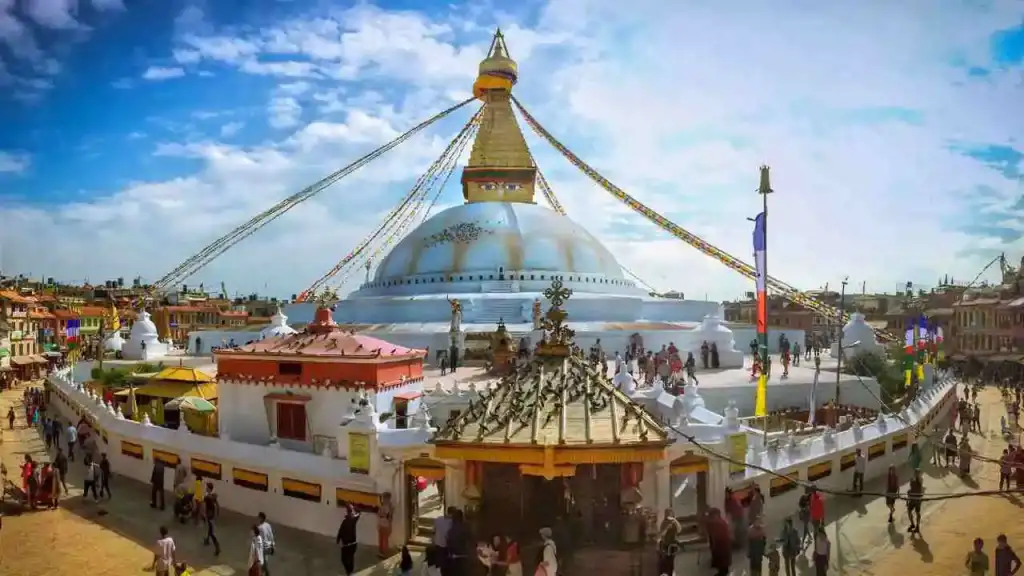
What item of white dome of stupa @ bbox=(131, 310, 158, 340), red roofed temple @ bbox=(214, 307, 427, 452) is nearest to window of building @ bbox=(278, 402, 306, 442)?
red roofed temple @ bbox=(214, 307, 427, 452)

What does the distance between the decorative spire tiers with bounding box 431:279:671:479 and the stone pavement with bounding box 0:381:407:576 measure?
2.27 meters

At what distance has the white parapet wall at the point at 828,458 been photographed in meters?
9.12

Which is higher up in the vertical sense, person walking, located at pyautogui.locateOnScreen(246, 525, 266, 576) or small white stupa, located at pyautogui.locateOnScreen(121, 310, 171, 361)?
small white stupa, located at pyautogui.locateOnScreen(121, 310, 171, 361)

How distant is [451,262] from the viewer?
27016 millimetres

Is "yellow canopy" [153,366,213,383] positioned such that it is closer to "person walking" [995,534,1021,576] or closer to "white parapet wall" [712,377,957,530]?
"white parapet wall" [712,377,957,530]

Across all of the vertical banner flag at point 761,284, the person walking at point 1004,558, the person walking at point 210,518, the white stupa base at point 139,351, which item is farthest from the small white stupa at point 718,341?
the white stupa base at point 139,351

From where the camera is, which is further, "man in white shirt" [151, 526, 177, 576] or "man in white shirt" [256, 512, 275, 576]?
"man in white shirt" [256, 512, 275, 576]

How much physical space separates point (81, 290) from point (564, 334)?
64856mm

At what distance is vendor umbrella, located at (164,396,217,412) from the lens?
1279 cm

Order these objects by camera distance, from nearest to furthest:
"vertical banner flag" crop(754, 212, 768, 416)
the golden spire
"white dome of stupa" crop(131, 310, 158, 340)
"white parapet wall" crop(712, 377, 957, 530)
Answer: "white parapet wall" crop(712, 377, 957, 530) → "vertical banner flag" crop(754, 212, 768, 416) → "white dome of stupa" crop(131, 310, 158, 340) → the golden spire

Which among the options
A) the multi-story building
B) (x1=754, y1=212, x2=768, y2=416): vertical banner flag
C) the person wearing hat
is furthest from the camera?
the multi-story building

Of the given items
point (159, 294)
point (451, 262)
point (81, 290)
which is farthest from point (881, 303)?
point (81, 290)

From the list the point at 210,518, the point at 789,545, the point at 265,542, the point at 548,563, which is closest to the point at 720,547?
the point at 789,545

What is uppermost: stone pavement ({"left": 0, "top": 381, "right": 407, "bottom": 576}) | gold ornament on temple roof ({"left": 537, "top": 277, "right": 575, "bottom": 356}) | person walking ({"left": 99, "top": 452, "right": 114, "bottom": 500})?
gold ornament on temple roof ({"left": 537, "top": 277, "right": 575, "bottom": 356})
